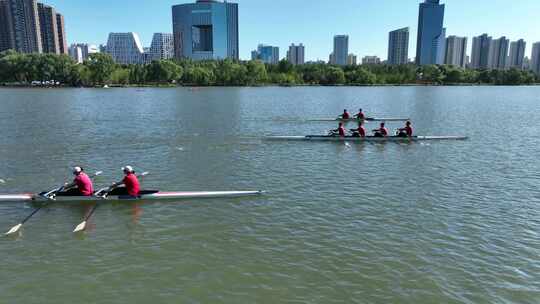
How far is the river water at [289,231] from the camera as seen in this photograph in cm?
1062

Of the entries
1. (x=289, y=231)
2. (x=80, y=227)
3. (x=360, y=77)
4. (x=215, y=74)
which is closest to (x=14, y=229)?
(x=80, y=227)

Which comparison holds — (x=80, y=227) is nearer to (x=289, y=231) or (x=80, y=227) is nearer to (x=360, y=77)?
(x=289, y=231)

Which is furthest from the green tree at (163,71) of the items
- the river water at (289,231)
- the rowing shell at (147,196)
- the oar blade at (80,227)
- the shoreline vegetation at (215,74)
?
the oar blade at (80,227)

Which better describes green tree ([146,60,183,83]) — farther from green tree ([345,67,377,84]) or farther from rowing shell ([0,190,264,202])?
rowing shell ([0,190,264,202])

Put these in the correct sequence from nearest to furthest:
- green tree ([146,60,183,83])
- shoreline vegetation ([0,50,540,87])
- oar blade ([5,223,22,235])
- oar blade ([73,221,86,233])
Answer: oar blade ([5,223,22,235]) → oar blade ([73,221,86,233]) → shoreline vegetation ([0,50,540,87]) → green tree ([146,60,183,83])

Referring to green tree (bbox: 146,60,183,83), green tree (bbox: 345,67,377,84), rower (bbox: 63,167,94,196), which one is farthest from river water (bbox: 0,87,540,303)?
green tree (bbox: 345,67,377,84)

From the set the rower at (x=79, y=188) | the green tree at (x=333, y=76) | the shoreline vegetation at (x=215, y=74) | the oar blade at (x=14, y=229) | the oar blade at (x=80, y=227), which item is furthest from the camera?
the green tree at (x=333, y=76)

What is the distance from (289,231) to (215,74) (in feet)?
503

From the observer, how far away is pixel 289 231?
46.4 feet

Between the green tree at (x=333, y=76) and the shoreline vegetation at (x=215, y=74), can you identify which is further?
the green tree at (x=333, y=76)

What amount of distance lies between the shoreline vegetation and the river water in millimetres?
131479

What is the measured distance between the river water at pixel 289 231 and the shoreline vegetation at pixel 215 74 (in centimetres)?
13148

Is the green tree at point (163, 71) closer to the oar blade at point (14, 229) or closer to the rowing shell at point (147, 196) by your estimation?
the rowing shell at point (147, 196)

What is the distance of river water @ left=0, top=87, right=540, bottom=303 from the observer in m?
10.6
